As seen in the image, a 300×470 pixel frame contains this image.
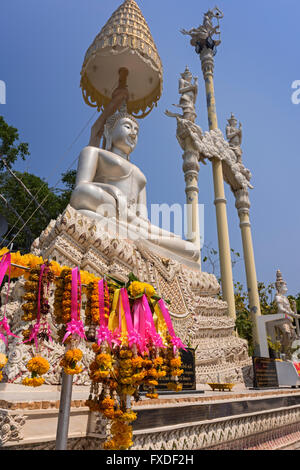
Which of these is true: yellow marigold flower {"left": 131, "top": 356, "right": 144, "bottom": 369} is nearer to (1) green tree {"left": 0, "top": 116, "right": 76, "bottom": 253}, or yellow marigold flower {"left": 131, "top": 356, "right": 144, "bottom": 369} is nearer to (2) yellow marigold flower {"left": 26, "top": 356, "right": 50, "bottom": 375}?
(2) yellow marigold flower {"left": 26, "top": 356, "right": 50, "bottom": 375}

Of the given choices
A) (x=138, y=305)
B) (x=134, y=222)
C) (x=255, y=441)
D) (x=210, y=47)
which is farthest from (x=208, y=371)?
(x=210, y=47)

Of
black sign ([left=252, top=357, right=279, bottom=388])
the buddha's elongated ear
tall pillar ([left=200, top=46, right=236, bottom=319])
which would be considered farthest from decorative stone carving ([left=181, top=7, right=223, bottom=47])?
black sign ([left=252, top=357, right=279, bottom=388])

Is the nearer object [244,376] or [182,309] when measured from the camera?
[182,309]

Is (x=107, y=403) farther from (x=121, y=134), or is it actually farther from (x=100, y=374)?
(x=121, y=134)

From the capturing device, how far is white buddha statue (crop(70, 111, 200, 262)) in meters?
5.50

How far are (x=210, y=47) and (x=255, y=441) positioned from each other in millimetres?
12192

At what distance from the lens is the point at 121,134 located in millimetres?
6945

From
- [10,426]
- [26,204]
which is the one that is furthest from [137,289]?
[26,204]

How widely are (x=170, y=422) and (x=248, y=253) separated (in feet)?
28.8

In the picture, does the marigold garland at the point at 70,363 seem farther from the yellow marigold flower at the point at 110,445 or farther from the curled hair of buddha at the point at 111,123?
the curled hair of buddha at the point at 111,123

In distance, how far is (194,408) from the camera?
2387mm

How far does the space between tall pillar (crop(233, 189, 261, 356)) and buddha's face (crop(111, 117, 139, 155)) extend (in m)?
5.25

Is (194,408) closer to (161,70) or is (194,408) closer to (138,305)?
(138,305)

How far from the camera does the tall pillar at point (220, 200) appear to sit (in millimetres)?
9078
